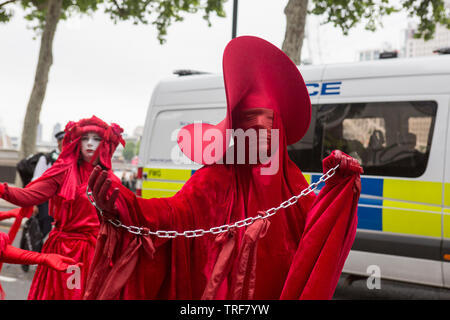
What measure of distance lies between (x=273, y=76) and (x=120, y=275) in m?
1.03

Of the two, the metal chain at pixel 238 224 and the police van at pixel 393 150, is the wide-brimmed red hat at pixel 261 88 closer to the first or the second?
the metal chain at pixel 238 224

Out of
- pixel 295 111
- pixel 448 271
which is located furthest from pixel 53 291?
pixel 448 271

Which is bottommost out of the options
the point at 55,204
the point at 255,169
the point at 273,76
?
the point at 55,204

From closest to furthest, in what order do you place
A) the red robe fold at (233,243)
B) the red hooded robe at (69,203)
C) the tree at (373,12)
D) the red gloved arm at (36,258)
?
the red robe fold at (233,243) → the red gloved arm at (36,258) → the red hooded robe at (69,203) → the tree at (373,12)

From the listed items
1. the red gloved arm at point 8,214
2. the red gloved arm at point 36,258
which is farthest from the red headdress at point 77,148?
the red gloved arm at point 36,258

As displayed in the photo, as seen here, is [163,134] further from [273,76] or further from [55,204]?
[273,76]

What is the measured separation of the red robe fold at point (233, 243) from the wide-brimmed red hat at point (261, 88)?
12 cm

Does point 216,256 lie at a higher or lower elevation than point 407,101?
lower

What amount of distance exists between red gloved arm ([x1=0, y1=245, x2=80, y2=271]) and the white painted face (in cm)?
110

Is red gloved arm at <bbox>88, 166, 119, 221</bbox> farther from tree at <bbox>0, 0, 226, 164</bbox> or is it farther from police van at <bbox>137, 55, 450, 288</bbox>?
tree at <bbox>0, 0, 226, 164</bbox>

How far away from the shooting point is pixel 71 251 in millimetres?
3146

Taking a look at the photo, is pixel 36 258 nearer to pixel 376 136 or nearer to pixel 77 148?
pixel 77 148

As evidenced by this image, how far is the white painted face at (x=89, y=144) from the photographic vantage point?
3359mm

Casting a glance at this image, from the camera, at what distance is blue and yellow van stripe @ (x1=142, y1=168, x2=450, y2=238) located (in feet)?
15.3
